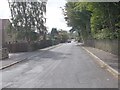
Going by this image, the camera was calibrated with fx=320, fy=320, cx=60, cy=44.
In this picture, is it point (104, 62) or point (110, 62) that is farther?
point (104, 62)

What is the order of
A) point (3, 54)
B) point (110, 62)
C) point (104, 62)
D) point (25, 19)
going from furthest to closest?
1. point (25, 19)
2. point (3, 54)
3. point (104, 62)
4. point (110, 62)

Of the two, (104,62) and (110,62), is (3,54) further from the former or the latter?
(110,62)

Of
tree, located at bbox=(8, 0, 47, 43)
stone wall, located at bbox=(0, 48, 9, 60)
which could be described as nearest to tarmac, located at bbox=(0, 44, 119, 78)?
stone wall, located at bbox=(0, 48, 9, 60)

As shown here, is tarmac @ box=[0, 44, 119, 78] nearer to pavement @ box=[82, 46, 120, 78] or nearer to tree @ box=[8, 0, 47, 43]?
pavement @ box=[82, 46, 120, 78]

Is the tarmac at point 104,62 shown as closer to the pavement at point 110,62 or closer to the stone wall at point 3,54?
the pavement at point 110,62

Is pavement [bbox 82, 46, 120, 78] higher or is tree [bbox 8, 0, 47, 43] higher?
tree [bbox 8, 0, 47, 43]

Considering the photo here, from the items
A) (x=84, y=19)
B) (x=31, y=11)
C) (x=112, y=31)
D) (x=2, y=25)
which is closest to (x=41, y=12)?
(x=31, y=11)

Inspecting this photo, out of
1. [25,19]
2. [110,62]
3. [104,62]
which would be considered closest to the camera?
[110,62]

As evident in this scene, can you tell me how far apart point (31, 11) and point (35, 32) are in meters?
3.55

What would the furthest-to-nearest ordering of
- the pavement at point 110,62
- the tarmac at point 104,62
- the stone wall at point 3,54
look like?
the stone wall at point 3,54 < the tarmac at point 104,62 < the pavement at point 110,62

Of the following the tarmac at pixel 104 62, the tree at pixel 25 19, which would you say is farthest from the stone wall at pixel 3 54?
the tree at pixel 25 19

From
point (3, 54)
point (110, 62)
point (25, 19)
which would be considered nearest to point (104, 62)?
point (110, 62)

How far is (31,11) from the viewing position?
51.7 metres

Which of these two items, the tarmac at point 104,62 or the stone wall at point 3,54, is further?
the stone wall at point 3,54
